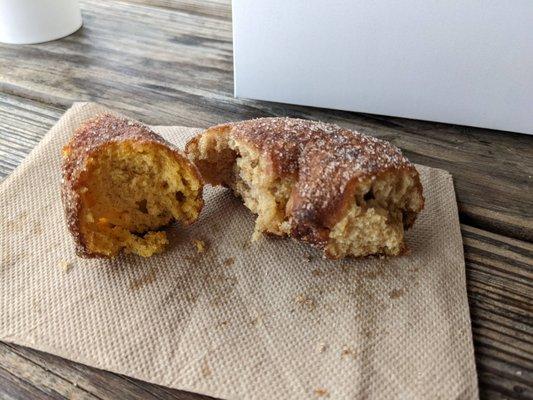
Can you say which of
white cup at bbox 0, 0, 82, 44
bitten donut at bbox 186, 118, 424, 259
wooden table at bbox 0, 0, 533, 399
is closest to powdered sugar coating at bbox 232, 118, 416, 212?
bitten donut at bbox 186, 118, 424, 259

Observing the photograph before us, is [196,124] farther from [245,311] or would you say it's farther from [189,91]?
[245,311]

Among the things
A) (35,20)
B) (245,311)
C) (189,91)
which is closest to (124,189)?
(245,311)

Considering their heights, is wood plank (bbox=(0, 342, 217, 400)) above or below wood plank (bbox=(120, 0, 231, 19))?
below

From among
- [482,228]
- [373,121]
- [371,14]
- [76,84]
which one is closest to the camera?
[482,228]

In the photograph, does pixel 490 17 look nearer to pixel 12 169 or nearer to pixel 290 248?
pixel 290 248

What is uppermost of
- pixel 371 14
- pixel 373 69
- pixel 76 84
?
pixel 371 14

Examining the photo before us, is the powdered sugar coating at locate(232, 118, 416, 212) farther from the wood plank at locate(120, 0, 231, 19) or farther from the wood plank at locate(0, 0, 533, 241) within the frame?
the wood plank at locate(120, 0, 231, 19)

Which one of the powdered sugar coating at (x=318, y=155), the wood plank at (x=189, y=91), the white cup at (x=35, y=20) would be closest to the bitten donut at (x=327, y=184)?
the powdered sugar coating at (x=318, y=155)

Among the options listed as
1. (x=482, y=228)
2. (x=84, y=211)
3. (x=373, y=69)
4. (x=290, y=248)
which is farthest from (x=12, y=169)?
(x=482, y=228)
